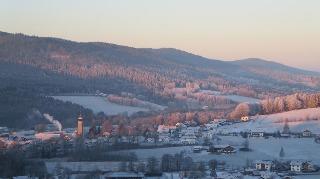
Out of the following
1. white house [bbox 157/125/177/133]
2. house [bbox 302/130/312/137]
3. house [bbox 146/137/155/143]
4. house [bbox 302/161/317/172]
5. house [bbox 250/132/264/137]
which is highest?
house [bbox 302/130/312/137]

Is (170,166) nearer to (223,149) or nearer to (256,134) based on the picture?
(223,149)

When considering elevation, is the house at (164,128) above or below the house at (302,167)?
below

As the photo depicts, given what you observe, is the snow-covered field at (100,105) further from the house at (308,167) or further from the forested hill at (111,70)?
the house at (308,167)

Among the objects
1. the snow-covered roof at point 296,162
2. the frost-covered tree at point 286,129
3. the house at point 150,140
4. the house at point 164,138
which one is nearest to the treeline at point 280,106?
the frost-covered tree at point 286,129

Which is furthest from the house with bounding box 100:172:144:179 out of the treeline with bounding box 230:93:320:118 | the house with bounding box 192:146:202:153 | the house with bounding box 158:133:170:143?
the treeline with bounding box 230:93:320:118

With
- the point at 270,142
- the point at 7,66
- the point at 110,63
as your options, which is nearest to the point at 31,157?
the point at 270,142

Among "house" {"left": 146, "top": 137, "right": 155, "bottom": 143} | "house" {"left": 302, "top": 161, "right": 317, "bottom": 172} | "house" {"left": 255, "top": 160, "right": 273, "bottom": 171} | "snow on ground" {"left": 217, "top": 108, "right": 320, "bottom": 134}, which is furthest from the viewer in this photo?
"snow on ground" {"left": 217, "top": 108, "right": 320, "bottom": 134}

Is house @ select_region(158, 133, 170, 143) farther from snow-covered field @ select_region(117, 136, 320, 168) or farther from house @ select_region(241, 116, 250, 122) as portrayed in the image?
house @ select_region(241, 116, 250, 122)

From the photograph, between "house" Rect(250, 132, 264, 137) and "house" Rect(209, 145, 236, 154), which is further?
"house" Rect(250, 132, 264, 137)
